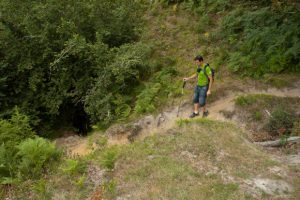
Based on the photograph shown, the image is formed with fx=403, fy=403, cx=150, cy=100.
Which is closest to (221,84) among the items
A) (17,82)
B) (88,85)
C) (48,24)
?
(88,85)

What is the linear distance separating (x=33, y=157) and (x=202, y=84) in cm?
569

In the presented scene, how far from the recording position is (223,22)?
1681 cm

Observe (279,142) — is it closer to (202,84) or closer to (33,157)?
(202,84)

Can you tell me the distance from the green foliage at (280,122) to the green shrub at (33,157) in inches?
249

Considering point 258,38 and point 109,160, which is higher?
point 258,38

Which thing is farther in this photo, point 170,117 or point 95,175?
point 170,117

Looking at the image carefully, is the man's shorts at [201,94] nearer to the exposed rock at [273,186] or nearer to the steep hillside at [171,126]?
the steep hillside at [171,126]

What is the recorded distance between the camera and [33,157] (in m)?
10.3

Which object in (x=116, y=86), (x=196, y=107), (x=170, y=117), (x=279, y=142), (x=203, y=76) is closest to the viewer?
(x=279, y=142)

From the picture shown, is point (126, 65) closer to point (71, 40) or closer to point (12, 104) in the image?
point (71, 40)

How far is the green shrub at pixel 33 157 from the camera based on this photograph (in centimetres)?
1020

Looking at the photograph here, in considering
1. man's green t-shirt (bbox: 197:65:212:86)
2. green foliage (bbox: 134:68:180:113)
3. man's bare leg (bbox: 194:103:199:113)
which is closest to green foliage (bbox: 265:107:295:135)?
man's green t-shirt (bbox: 197:65:212:86)

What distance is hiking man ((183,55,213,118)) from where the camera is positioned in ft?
41.1

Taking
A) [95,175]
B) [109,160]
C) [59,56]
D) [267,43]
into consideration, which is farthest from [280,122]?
[59,56]
